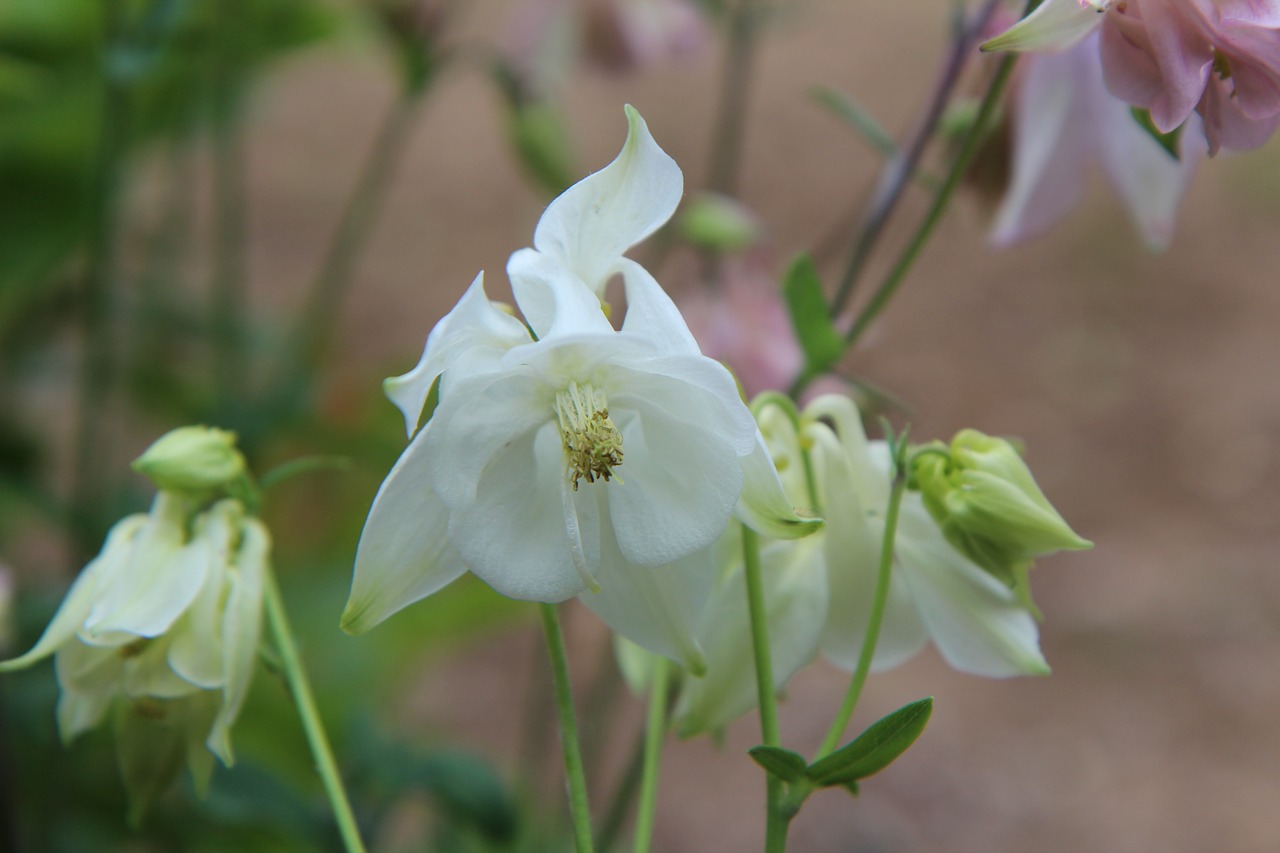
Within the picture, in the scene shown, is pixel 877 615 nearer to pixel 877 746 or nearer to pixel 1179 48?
pixel 877 746

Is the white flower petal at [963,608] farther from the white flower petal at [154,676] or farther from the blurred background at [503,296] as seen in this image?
the white flower petal at [154,676]

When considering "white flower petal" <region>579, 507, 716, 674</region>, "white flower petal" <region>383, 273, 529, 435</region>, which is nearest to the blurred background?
"white flower petal" <region>579, 507, 716, 674</region>

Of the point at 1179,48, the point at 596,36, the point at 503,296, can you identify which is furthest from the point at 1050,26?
the point at 503,296

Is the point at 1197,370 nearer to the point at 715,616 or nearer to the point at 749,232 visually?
the point at 749,232

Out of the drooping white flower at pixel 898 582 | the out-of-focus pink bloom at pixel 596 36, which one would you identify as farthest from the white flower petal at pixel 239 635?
the out-of-focus pink bloom at pixel 596 36

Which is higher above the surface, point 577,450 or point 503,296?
point 577,450

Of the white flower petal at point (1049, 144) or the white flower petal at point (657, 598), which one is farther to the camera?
the white flower petal at point (1049, 144)

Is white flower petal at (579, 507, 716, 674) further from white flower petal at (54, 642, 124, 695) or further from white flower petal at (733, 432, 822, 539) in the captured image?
white flower petal at (54, 642, 124, 695)
